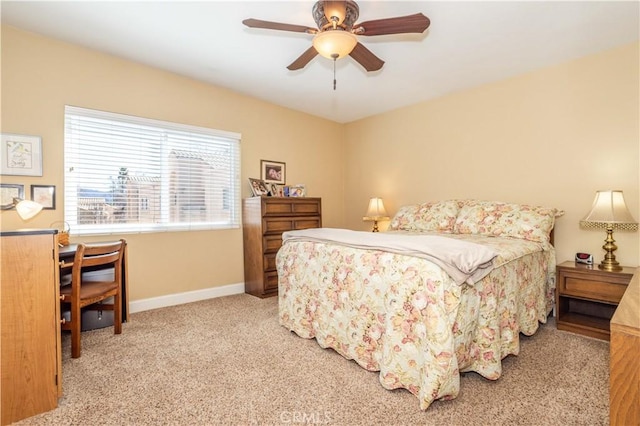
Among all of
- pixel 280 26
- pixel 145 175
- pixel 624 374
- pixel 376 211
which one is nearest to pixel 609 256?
pixel 624 374

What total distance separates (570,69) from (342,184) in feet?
10.1

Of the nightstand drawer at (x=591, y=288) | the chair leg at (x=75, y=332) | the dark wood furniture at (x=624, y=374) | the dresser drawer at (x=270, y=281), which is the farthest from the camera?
the dresser drawer at (x=270, y=281)

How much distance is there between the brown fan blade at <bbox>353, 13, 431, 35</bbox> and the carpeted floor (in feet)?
6.78

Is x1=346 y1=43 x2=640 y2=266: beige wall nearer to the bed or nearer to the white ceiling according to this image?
the white ceiling

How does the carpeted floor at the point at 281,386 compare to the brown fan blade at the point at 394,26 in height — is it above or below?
below

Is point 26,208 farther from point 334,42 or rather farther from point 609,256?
point 609,256

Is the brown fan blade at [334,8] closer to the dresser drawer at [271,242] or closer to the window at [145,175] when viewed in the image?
the window at [145,175]

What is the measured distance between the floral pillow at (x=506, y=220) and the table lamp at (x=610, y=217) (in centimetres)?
30

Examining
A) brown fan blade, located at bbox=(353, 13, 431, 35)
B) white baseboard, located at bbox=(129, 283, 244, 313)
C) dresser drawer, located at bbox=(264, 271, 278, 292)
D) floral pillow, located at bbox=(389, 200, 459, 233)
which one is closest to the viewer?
brown fan blade, located at bbox=(353, 13, 431, 35)

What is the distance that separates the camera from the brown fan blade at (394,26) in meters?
1.79

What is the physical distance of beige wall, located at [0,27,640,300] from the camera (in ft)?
8.68

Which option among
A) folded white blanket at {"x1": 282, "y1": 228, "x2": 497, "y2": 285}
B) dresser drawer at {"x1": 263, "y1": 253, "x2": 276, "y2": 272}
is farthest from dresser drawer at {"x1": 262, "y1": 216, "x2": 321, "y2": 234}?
folded white blanket at {"x1": 282, "y1": 228, "x2": 497, "y2": 285}

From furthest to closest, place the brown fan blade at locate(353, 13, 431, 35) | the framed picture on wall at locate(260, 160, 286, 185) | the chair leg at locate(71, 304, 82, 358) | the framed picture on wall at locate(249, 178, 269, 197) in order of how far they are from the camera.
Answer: the framed picture on wall at locate(260, 160, 286, 185) < the framed picture on wall at locate(249, 178, 269, 197) < the chair leg at locate(71, 304, 82, 358) < the brown fan blade at locate(353, 13, 431, 35)

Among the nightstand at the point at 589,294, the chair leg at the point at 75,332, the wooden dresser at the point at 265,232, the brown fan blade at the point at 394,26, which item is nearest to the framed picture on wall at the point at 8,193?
the chair leg at the point at 75,332
